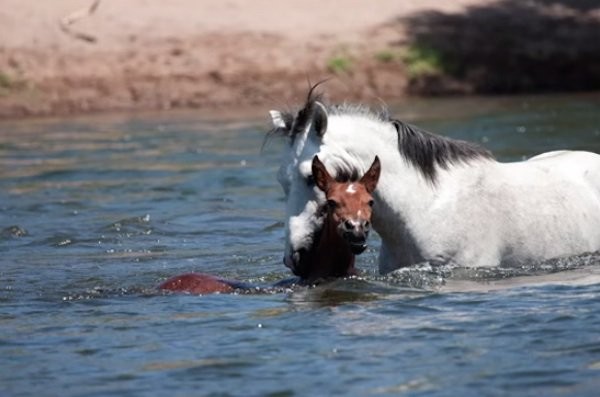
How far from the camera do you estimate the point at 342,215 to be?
7.32 metres

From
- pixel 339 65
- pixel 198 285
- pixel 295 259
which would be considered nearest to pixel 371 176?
pixel 295 259

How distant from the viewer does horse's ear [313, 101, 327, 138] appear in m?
7.59

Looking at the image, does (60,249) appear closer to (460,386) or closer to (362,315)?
(362,315)

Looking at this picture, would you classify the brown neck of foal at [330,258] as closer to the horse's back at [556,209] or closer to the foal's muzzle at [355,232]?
the foal's muzzle at [355,232]

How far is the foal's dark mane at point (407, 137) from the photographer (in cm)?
772

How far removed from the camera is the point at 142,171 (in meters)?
15.8

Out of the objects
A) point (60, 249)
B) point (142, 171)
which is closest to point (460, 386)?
point (60, 249)

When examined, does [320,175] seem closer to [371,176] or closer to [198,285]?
[371,176]

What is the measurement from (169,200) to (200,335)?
6402 millimetres

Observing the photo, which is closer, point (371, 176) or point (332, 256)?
point (371, 176)

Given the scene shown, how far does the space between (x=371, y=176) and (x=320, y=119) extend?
1.31ft

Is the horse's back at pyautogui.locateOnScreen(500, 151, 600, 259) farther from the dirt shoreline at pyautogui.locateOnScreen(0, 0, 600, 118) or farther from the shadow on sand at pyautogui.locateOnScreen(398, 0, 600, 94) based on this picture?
the shadow on sand at pyautogui.locateOnScreen(398, 0, 600, 94)

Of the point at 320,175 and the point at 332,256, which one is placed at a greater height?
the point at 320,175

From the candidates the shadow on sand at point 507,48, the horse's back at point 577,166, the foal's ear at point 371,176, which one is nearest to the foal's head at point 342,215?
the foal's ear at point 371,176
